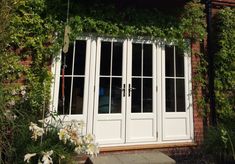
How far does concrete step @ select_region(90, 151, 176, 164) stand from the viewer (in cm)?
420

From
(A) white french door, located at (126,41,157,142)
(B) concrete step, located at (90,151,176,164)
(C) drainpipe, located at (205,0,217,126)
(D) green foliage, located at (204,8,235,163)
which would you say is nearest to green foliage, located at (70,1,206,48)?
(C) drainpipe, located at (205,0,217,126)

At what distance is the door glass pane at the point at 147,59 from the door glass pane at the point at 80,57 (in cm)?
Answer: 134

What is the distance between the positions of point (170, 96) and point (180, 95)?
0.27 metres

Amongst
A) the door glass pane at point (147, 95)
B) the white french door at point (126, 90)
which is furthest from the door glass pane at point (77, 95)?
the door glass pane at point (147, 95)

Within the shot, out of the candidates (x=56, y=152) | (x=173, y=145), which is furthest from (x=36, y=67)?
(x=173, y=145)

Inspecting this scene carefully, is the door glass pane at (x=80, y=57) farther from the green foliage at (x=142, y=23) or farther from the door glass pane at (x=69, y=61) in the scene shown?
the green foliage at (x=142, y=23)

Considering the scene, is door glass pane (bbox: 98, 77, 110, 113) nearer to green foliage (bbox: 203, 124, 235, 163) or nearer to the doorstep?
the doorstep

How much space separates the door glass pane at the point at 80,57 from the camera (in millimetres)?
5016

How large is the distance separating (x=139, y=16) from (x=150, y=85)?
1530 mm

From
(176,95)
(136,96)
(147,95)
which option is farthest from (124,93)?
(176,95)

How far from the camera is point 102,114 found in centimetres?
501

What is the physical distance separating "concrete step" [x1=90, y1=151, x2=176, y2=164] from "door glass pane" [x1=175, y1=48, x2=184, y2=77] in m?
1.99

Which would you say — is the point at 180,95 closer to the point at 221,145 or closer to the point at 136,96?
the point at 136,96

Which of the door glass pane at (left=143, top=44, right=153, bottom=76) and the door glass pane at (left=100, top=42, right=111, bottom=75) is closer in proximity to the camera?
the door glass pane at (left=100, top=42, right=111, bottom=75)
